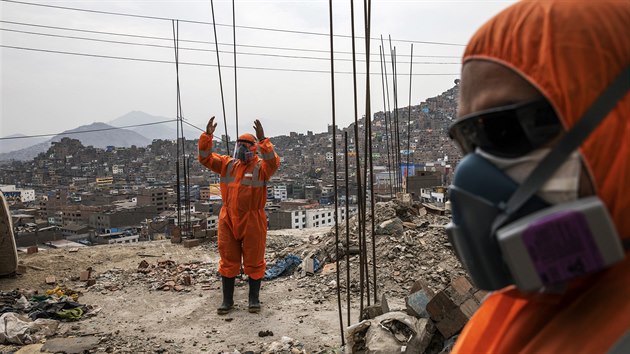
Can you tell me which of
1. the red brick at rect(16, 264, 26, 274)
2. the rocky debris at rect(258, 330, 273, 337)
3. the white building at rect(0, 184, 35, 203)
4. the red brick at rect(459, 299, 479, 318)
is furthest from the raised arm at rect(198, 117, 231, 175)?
the white building at rect(0, 184, 35, 203)

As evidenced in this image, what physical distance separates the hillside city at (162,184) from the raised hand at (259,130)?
5.14 m

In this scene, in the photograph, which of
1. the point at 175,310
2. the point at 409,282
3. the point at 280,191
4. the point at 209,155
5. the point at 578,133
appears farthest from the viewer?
the point at 280,191

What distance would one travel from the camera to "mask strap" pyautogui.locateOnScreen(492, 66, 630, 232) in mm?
637

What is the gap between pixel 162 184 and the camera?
48.6m

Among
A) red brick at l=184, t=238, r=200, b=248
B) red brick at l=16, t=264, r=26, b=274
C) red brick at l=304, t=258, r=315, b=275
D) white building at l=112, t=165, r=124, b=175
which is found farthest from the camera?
white building at l=112, t=165, r=124, b=175

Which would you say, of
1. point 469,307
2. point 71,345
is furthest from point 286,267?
point 469,307

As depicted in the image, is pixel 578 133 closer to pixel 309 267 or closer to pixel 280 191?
pixel 309 267

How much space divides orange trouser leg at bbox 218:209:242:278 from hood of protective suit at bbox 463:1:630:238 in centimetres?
441

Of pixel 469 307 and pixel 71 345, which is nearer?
pixel 469 307

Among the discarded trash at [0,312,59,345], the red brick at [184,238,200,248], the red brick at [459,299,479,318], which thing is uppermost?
the red brick at [459,299,479,318]

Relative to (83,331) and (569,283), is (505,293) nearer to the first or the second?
(569,283)

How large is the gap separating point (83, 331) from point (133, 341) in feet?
2.41

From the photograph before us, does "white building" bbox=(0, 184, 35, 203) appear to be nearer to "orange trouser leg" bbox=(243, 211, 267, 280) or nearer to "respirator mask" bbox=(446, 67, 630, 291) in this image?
"orange trouser leg" bbox=(243, 211, 267, 280)

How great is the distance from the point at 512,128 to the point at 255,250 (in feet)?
14.2
